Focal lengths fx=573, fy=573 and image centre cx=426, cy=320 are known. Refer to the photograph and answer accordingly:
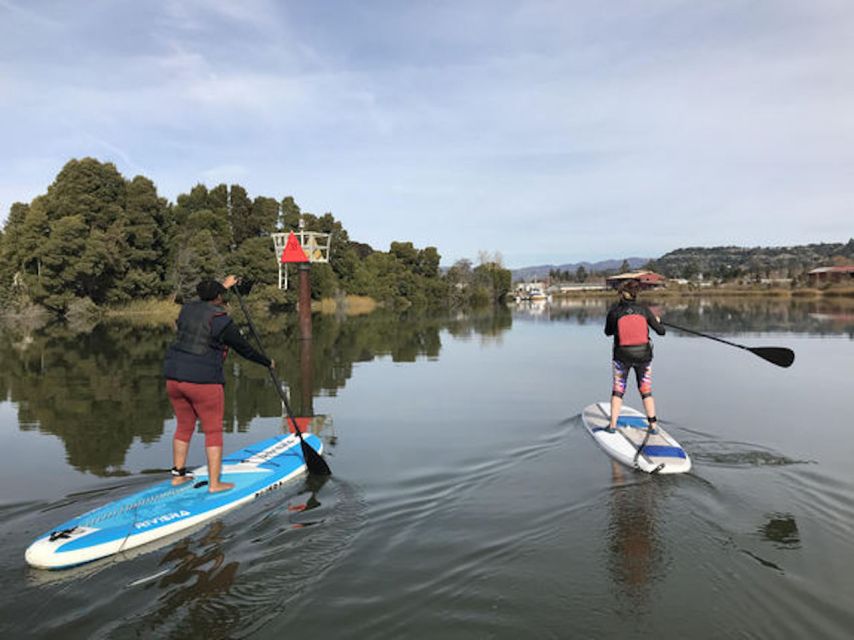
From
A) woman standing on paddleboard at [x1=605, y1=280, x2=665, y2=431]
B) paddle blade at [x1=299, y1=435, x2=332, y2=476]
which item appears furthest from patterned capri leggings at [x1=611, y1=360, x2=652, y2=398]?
paddle blade at [x1=299, y1=435, x2=332, y2=476]

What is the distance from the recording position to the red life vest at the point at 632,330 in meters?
7.10

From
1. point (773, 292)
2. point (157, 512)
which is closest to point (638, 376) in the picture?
point (157, 512)

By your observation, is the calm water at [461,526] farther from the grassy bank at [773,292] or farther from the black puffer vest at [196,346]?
the grassy bank at [773,292]

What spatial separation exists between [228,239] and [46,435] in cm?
4196

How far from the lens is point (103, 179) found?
1491 inches

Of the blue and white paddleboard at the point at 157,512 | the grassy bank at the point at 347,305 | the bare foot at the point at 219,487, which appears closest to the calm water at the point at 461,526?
the blue and white paddleboard at the point at 157,512

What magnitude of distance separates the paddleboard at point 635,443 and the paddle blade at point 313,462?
3.34 m

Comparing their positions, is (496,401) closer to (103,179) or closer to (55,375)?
(55,375)

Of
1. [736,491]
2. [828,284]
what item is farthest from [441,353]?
[828,284]

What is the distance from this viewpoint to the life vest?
5.16m

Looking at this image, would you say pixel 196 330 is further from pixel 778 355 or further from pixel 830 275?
pixel 830 275

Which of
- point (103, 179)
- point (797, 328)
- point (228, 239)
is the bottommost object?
point (797, 328)

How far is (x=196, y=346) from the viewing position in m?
5.15

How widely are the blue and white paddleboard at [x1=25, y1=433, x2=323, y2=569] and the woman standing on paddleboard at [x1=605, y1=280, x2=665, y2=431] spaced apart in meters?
4.10
